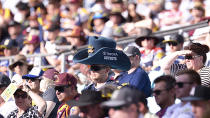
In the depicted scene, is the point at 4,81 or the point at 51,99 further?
the point at 4,81

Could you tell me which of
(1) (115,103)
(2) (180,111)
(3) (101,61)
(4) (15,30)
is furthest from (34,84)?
(4) (15,30)

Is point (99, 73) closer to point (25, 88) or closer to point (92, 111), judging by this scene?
point (25, 88)

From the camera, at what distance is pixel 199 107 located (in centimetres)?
Result: 581

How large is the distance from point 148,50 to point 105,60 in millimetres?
3251

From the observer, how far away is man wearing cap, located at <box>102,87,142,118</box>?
5.51 m

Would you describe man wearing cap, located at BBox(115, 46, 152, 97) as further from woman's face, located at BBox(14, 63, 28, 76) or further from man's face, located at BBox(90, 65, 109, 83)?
woman's face, located at BBox(14, 63, 28, 76)

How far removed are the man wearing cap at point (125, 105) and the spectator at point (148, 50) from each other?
491cm

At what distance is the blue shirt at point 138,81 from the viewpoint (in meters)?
8.10

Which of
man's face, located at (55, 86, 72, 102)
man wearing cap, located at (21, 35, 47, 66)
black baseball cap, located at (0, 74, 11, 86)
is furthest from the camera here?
man wearing cap, located at (21, 35, 47, 66)

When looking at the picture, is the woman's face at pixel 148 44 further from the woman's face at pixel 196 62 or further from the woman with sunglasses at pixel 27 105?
the woman with sunglasses at pixel 27 105

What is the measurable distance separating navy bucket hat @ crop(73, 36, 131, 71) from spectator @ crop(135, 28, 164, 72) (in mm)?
2335

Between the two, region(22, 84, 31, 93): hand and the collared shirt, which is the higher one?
region(22, 84, 31, 93): hand

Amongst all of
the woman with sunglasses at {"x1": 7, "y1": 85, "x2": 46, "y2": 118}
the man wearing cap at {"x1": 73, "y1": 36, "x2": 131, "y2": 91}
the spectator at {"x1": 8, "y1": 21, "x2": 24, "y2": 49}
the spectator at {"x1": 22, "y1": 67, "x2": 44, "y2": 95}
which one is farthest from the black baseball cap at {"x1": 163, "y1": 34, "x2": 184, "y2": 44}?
the spectator at {"x1": 8, "y1": 21, "x2": 24, "y2": 49}

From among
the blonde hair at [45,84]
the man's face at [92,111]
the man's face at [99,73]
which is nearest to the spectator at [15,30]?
the blonde hair at [45,84]
